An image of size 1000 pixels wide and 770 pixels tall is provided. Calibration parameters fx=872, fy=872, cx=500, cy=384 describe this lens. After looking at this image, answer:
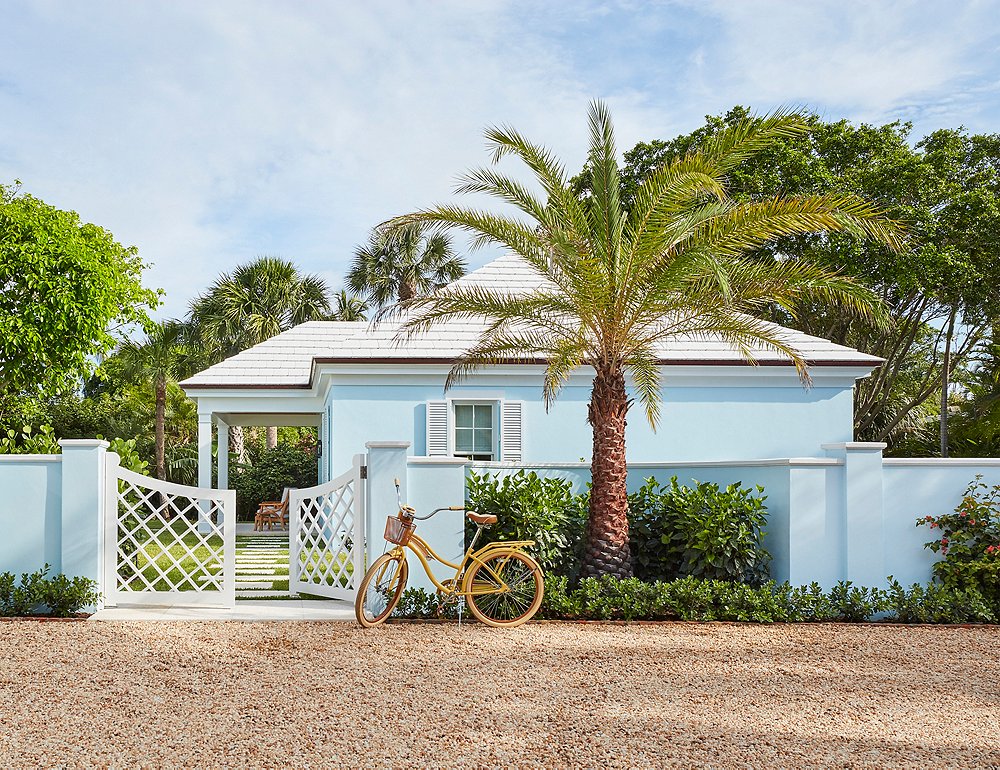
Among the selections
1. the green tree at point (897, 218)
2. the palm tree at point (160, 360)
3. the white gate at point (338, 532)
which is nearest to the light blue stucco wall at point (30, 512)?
the white gate at point (338, 532)

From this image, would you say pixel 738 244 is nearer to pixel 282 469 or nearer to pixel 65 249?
pixel 65 249

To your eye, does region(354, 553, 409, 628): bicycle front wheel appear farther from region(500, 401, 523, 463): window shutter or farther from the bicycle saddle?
region(500, 401, 523, 463): window shutter

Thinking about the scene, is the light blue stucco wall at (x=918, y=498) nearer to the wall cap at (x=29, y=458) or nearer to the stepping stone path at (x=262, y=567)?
the stepping stone path at (x=262, y=567)

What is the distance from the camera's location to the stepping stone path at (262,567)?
10.6 m

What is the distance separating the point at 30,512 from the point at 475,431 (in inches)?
291

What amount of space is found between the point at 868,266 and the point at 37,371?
1934cm

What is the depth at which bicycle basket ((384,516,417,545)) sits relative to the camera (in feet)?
28.0

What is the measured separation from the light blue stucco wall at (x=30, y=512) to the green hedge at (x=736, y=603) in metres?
3.83

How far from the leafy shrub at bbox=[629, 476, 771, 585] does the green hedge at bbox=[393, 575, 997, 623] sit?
257 millimetres

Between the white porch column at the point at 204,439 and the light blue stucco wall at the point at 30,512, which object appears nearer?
the light blue stucco wall at the point at 30,512

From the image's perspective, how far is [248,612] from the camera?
9266mm

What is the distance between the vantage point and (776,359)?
14.9 m

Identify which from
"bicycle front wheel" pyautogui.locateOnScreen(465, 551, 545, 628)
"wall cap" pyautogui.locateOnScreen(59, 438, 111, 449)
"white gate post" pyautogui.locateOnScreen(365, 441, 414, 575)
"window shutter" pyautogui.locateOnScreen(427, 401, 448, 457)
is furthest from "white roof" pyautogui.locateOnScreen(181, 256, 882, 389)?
"bicycle front wheel" pyautogui.locateOnScreen(465, 551, 545, 628)

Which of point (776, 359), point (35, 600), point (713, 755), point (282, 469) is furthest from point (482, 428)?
point (282, 469)
